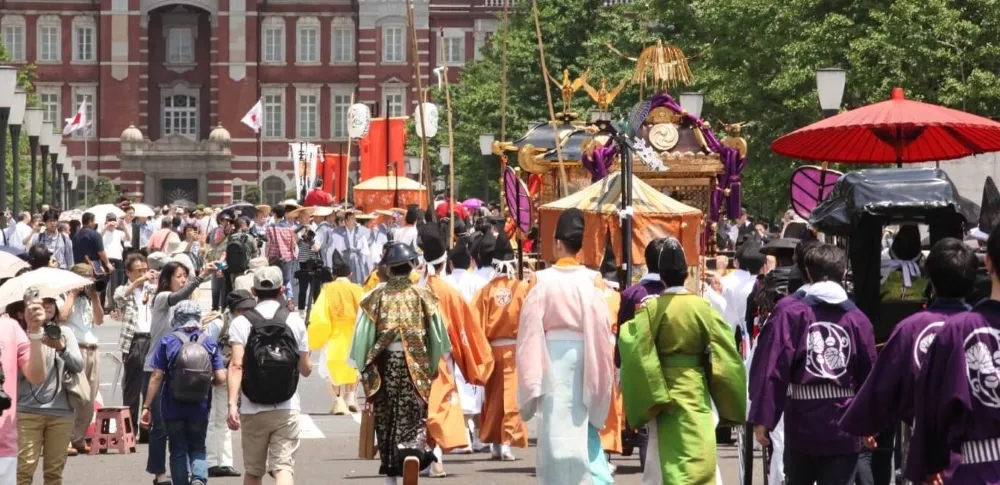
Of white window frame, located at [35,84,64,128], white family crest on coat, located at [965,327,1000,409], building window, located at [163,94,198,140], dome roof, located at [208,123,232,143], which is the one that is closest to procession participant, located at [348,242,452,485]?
white family crest on coat, located at [965,327,1000,409]

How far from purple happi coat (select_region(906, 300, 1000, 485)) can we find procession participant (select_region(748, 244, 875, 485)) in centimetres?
231

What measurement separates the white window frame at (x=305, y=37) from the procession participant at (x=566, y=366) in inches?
3320

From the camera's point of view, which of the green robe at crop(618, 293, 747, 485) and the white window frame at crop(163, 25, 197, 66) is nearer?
the green robe at crop(618, 293, 747, 485)

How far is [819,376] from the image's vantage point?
9016mm

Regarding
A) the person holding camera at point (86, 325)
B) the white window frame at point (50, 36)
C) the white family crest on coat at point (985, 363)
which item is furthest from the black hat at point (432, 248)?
the white window frame at point (50, 36)

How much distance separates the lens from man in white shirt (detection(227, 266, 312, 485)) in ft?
36.1

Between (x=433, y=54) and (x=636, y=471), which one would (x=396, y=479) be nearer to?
(x=636, y=471)

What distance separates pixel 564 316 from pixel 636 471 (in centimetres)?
360

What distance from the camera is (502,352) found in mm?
13984

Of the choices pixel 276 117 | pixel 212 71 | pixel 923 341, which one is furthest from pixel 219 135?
pixel 923 341

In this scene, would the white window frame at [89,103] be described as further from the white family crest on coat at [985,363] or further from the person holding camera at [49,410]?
the white family crest on coat at [985,363]

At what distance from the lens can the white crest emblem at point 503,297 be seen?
13.7m

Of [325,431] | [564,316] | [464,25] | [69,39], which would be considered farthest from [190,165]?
[564,316]

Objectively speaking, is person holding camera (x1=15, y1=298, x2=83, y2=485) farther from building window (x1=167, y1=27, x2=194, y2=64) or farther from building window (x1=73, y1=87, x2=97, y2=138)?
building window (x1=167, y1=27, x2=194, y2=64)
